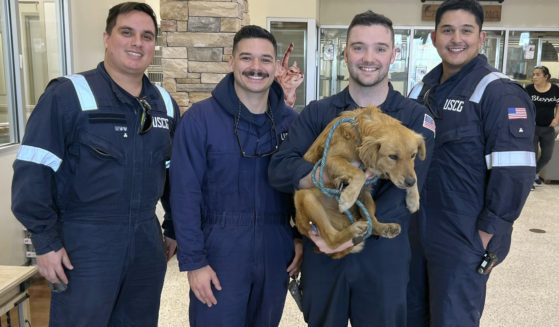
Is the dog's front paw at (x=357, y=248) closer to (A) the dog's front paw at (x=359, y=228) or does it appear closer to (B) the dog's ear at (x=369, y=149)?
(A) the dog's front paw at (x=359, y=228)

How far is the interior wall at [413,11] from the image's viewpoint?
8.24 meters

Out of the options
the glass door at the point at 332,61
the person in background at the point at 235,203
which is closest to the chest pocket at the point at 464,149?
the person in background at the point at 235,203

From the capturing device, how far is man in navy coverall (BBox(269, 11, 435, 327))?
1583 millimetres

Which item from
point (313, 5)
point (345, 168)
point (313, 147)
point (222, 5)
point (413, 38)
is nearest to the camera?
point (345, 168)

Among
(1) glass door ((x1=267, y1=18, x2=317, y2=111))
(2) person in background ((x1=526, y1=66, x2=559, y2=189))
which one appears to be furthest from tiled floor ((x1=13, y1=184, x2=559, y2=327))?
(1) glass door ((x1=267, y1=18, x2=317, y2=111))

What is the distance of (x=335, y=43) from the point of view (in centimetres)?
853

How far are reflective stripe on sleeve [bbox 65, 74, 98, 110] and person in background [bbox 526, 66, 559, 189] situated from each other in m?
6.63

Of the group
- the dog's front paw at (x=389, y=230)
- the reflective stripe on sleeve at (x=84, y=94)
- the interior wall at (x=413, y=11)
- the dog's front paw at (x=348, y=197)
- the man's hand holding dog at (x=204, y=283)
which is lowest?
the man's hand holding dog at (x=204, y=283)

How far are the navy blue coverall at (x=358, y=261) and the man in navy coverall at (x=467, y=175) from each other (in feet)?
1.25

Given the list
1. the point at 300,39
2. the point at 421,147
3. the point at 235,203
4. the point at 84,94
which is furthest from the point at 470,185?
the point at 300,39

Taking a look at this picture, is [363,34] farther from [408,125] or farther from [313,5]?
[313,5]

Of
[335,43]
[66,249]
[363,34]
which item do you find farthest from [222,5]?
[335,43]

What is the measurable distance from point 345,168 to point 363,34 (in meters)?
0.58

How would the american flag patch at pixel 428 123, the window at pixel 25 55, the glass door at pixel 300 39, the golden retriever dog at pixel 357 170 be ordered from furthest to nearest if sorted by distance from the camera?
the glass door at pixel 300 39 → the window at pixel 25 55 → the american flag patch at pixel 428 123 → the golden retriever dog at pixel 357 170
